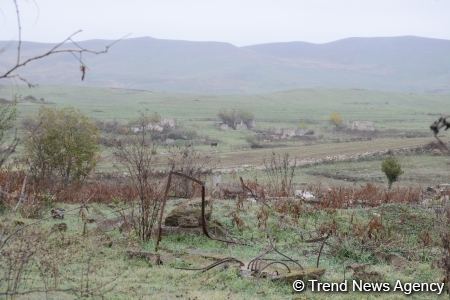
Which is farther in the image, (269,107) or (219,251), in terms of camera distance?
(269,107)

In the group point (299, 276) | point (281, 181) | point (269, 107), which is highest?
point (299, 276)

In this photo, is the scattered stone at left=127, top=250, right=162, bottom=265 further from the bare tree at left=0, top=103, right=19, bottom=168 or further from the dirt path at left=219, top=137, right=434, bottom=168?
the dirt path at left=219, top=137, right=434, bottom=168

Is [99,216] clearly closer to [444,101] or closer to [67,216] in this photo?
[67,216]

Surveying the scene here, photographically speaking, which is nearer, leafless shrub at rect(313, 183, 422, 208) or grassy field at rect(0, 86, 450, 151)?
leafless shrub at rect(313, 183, 422, 208)

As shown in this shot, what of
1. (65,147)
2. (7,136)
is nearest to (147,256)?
(7,136)

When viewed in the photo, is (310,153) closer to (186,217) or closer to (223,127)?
(223,127)

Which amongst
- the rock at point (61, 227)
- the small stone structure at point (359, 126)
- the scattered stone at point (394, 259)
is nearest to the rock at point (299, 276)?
the scattered stone at point (394, 259)

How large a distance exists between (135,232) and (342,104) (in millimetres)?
136131

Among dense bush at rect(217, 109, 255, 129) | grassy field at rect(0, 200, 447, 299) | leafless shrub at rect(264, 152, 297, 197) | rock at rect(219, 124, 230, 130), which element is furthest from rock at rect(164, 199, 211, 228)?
dense bush at rect(217, 109, 255, 129)

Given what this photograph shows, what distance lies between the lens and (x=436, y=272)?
8.92 meters

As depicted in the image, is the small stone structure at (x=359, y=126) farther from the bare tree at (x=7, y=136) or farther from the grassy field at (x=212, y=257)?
the bare tree at (x=7, y=136)

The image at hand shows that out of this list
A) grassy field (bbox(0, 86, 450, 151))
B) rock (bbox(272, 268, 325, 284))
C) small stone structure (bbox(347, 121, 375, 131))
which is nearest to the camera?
rock (bbox(272, 268, 325, 284))

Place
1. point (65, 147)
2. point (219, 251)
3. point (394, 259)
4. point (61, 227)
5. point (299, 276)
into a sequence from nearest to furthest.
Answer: point (299, 276)
point (394, 259)
point (219, 251)
point (61, 227)
point (65, 147)

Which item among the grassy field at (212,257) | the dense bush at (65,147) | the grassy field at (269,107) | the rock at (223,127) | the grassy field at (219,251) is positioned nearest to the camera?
the grassy field at (219,251)
